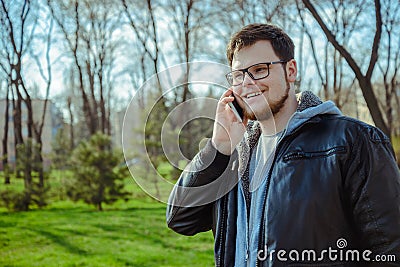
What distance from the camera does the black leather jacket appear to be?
1.16 metres

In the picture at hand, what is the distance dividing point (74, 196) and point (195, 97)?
9.45 meters

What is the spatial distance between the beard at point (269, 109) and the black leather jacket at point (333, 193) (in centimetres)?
11

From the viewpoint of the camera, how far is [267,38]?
1409 mm

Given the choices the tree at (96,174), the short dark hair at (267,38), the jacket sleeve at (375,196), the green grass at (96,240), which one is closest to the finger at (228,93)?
the short dark hair at (267,38)

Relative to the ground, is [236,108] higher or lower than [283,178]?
higher

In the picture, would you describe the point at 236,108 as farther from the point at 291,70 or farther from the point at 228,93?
the point at 291,70

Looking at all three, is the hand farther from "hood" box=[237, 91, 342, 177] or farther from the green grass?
the green grass

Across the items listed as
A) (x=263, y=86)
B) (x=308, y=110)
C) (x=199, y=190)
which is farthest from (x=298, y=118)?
(x=199, y=190)

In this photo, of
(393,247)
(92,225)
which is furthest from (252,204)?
(92,225)

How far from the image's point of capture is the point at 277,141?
4.54 feet

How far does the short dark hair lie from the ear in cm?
2

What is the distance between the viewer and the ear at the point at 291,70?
1.42 m

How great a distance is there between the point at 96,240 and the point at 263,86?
6154 mm

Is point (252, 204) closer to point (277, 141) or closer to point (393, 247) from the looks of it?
point (277, 141)
